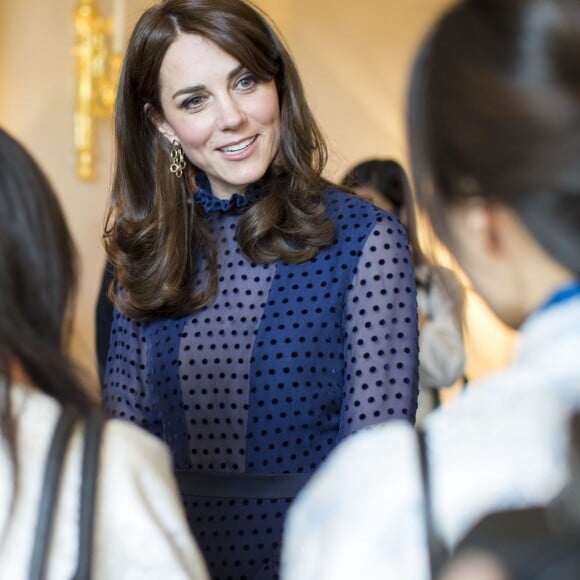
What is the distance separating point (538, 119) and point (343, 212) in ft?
4.62

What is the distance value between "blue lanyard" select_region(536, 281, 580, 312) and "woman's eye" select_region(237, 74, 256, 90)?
1.48m

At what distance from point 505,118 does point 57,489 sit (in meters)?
0.63

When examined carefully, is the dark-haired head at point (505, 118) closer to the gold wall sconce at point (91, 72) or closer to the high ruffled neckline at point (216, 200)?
the high ruffled neckline at point (216, 200)

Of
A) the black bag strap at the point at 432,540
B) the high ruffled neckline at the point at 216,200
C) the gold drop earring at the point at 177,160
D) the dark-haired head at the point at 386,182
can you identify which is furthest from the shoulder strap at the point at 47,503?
the dark-haired head at the point at 386,182

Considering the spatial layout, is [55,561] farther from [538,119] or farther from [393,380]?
[393,380]

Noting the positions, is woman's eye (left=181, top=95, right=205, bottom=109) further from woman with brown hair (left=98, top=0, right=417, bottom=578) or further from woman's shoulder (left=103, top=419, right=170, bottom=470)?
woman's shoulder (left=103, top=419, right=170, bottom=470)

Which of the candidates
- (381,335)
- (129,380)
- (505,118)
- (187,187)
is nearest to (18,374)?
(505,118)

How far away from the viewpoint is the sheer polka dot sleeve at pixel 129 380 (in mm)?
2598

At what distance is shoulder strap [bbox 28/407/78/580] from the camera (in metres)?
1.33

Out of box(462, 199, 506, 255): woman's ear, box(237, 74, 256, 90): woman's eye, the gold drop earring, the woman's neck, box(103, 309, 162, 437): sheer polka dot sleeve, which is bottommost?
box(103, 309, 162, 437): sheer polka dot sleeve

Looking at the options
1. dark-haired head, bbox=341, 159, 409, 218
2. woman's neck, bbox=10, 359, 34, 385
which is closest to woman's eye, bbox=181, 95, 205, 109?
woman's neck, bbox=10, 359, 34, 385

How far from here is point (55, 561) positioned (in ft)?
4.42

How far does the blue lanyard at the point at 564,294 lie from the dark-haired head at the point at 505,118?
0.02 metres

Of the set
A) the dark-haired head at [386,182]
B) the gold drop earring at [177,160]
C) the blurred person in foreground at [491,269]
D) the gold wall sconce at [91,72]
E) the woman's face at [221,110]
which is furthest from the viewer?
the gold wall sconce at [91,72]
